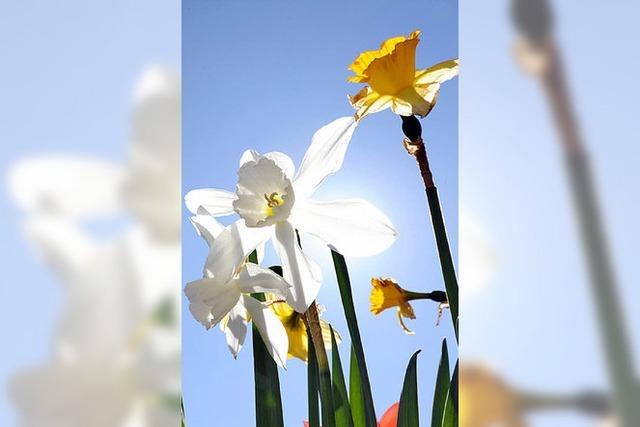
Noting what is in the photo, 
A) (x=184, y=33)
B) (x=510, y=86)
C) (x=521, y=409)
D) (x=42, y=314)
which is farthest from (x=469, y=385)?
(x=184, y=33)

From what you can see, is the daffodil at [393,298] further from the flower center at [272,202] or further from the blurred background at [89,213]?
the blurred background at [89,213]

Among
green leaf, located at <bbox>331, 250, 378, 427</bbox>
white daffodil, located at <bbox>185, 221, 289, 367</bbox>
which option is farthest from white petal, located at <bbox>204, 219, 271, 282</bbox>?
green leaf, located at <bbox>331, 250, 378, 427</bbox>

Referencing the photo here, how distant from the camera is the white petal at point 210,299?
890 mm

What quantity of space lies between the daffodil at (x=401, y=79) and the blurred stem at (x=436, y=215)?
0.03 meters

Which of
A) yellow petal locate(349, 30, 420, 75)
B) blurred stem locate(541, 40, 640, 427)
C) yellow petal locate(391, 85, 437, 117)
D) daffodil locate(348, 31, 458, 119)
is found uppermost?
yellow petal locate(349, 30, 420, 75)

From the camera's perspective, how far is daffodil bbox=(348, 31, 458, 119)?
1.01m

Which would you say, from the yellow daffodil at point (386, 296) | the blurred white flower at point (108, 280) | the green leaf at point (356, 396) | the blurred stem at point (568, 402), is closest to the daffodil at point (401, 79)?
the yellow daffodil at point (386, 296)

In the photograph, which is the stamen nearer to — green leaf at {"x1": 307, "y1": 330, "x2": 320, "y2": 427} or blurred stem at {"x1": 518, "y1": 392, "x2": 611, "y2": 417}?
green leaf at {"x1": 307, "y1": 330, "x2": 320, "y2": 427}

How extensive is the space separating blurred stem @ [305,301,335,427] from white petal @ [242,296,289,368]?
0.04 metres

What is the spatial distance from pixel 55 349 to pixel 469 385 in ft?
0.95

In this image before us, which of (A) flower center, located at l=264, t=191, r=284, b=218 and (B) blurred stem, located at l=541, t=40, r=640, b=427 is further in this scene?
(A) flower center, located at l=264, t=191, r=284, b=218

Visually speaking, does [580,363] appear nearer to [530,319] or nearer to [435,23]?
[530,319]

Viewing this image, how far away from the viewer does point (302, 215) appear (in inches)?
38.5

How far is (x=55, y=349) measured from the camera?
54 centimetres
